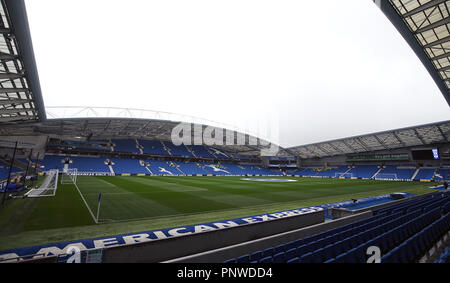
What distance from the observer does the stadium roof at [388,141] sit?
3853 cm

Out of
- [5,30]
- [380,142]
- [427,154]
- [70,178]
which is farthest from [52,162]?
[427,154]

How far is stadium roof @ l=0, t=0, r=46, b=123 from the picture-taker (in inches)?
365

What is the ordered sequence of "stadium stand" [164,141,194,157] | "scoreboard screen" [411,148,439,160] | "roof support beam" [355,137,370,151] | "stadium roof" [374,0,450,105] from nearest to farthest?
"stadium roof" [374,0,450,105] → "scoreboard screen" [411,148,439,160] → "roof support beam" [355,137,370,151] → "stadium stand" [164,141,194,157]

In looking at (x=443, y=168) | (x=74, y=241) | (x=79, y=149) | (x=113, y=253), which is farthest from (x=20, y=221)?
(x=443, y=168)

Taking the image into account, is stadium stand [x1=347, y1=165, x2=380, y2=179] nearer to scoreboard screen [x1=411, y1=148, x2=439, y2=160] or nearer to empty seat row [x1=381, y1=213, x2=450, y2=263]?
scoreboard screen [x1=411, y1=148, x2=439, y2=160]

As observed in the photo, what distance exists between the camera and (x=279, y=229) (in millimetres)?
8203

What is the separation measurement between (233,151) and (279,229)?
231ft

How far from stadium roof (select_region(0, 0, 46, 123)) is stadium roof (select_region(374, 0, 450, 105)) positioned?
61.3 ft

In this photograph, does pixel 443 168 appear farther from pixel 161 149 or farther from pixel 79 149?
pixel 79 149

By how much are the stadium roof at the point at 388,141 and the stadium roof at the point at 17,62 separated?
186ft

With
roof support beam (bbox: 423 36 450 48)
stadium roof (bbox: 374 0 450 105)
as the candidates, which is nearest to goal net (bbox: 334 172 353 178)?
stadium roof (bbox: 374 0 450 105)

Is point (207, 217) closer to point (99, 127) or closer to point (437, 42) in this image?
point (437, 42)

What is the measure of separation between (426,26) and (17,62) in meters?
27.2

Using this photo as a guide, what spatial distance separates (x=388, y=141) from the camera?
155ft
